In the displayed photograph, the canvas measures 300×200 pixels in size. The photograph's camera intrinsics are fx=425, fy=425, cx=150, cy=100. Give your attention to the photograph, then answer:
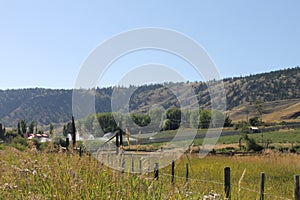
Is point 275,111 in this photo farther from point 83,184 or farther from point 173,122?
point 83,184

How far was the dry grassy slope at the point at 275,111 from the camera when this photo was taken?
14588cm

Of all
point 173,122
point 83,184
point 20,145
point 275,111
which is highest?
point 275,111

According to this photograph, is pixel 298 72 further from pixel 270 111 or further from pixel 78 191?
pixel 78 191

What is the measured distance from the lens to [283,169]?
17.2 metres

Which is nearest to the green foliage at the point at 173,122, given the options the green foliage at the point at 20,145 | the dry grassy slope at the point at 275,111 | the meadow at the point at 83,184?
the green foliage at the point at 20,145

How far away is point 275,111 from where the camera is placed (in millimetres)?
157625

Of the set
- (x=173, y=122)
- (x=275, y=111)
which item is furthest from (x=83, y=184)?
(x=275, y=111)

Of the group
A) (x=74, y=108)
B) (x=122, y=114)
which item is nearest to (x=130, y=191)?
(x=74, y=108)

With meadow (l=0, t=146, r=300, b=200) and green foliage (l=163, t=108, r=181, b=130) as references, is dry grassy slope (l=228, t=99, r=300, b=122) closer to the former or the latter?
green foliage (l=163, t=108, r=181, b=130)

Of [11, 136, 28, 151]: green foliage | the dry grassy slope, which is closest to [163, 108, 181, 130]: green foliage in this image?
[11, 136, 28, 151]: green foliage

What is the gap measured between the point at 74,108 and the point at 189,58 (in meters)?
2.70

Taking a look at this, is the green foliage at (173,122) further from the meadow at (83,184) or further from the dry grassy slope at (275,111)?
the dry grassy slope at (275,111)

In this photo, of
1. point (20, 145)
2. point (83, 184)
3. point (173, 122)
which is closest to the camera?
point (83, 184)

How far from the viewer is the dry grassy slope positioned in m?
146
